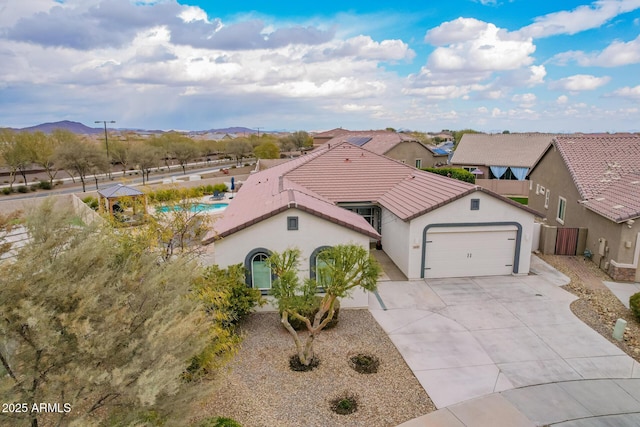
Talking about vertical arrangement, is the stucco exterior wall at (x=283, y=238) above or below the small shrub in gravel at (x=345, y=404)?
above

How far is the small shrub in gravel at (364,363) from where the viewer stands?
10227 mm

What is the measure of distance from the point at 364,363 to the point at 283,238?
16.2ft

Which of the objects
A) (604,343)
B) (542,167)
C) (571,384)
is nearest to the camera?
(571,384)

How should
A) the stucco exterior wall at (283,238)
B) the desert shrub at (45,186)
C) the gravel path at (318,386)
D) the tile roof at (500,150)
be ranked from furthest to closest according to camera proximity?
the desert shrub at (45,186)
the tile roof at (500,150)
the stucco exterior wall at (283,238)
the gravel path at (318,386)

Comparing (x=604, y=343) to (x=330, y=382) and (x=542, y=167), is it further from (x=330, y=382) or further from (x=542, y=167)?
(x=542, y=167)

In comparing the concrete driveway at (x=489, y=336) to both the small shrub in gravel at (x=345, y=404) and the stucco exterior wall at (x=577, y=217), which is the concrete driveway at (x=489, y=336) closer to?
the small shrub in gravel at (x=345, y=404)

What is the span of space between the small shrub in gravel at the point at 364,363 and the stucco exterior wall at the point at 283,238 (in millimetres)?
2637

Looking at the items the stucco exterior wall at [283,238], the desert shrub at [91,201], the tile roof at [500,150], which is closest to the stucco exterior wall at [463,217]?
the stucco exterior wall at [283,238]

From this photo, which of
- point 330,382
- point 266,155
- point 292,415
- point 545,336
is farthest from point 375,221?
point 266,155

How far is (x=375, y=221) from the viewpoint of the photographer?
2128cm

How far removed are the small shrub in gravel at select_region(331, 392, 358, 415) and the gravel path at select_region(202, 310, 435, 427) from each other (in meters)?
0.11

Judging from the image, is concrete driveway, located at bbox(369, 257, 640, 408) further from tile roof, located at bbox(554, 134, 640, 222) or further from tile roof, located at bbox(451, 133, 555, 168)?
tile roof, located at bbox(451, 133, 555, 168)

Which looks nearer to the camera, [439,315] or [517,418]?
[517,418]

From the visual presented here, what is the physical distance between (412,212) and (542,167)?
1439 centimetres
